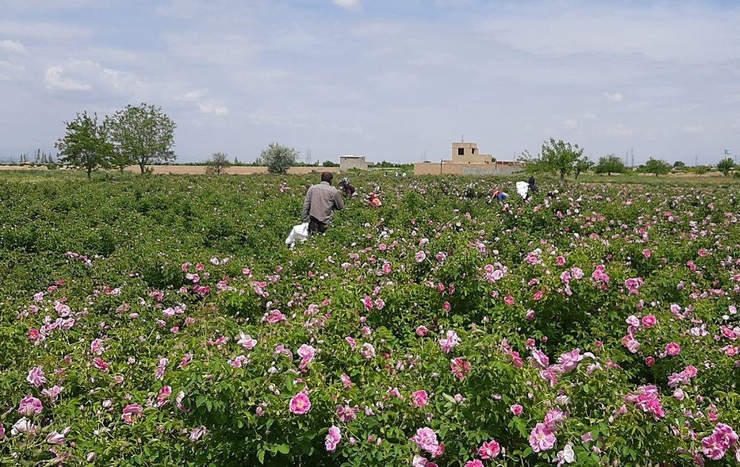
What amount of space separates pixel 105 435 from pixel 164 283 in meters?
4.48

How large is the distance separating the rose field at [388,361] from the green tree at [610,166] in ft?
261

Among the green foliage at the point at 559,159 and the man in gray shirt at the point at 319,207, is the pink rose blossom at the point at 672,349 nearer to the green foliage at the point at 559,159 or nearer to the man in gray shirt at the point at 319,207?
the man in gray shirt at the point at 319,207

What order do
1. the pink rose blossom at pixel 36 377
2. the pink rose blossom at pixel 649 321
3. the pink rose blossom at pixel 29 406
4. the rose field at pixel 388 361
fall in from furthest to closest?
the pink rose blossom at pixel 649 321, the pink rose blossom at pixel 36 377, the pink rose blossom at pixel 29 406, the rose field at pixel 388 361

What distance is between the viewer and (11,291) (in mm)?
7098

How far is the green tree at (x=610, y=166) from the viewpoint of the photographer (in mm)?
82000

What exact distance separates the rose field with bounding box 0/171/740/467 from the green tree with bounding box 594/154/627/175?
79.6 m

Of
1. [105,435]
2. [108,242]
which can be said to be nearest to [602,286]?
[105,435]

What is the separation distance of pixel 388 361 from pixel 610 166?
85419mm

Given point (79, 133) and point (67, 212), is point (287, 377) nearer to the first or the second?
point (67, 212)

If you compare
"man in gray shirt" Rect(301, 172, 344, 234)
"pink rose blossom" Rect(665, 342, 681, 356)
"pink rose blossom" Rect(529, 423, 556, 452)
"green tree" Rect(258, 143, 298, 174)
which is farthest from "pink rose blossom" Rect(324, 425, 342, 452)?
"green tree" Rect(258, 143, 298, 174)

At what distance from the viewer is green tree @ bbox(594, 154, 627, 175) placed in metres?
82.0

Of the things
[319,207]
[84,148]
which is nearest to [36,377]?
[319,207]

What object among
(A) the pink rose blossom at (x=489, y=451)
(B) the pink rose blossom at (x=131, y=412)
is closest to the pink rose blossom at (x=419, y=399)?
(A) the pink rose blossom at (x=489, y=451)

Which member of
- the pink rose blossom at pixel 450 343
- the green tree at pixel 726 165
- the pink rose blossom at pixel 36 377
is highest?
the green tree at pixel 726 165
